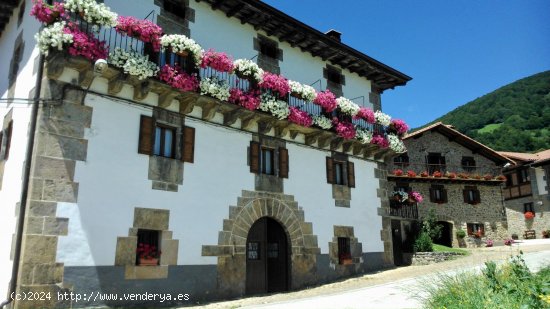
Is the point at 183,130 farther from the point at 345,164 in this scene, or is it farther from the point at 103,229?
the point at 345,164

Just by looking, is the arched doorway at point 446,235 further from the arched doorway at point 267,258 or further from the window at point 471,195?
the arched doorway at point 267,258

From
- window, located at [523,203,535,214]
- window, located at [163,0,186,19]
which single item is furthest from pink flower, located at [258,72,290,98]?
window, located at [523,203,535,214]

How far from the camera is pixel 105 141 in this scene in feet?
36.1

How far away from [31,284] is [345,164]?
11.6m

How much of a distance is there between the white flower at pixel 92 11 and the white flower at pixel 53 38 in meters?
0.58

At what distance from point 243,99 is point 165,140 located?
2681 mm

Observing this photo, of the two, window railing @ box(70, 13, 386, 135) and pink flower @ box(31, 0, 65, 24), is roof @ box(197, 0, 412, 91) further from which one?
pink flower @ box(31, 0, 65, 24)

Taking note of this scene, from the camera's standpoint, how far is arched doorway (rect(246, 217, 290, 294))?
540 inches

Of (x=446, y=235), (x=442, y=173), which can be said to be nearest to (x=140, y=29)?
(x=442, y=173)

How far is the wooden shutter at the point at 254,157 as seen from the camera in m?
14.1

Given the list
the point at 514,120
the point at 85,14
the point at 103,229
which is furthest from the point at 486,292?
the point at 514,120

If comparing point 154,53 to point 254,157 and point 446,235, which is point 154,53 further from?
point 446,235

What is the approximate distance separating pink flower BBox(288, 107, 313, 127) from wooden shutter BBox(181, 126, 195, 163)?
358cm

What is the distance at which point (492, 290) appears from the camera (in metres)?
6.67
